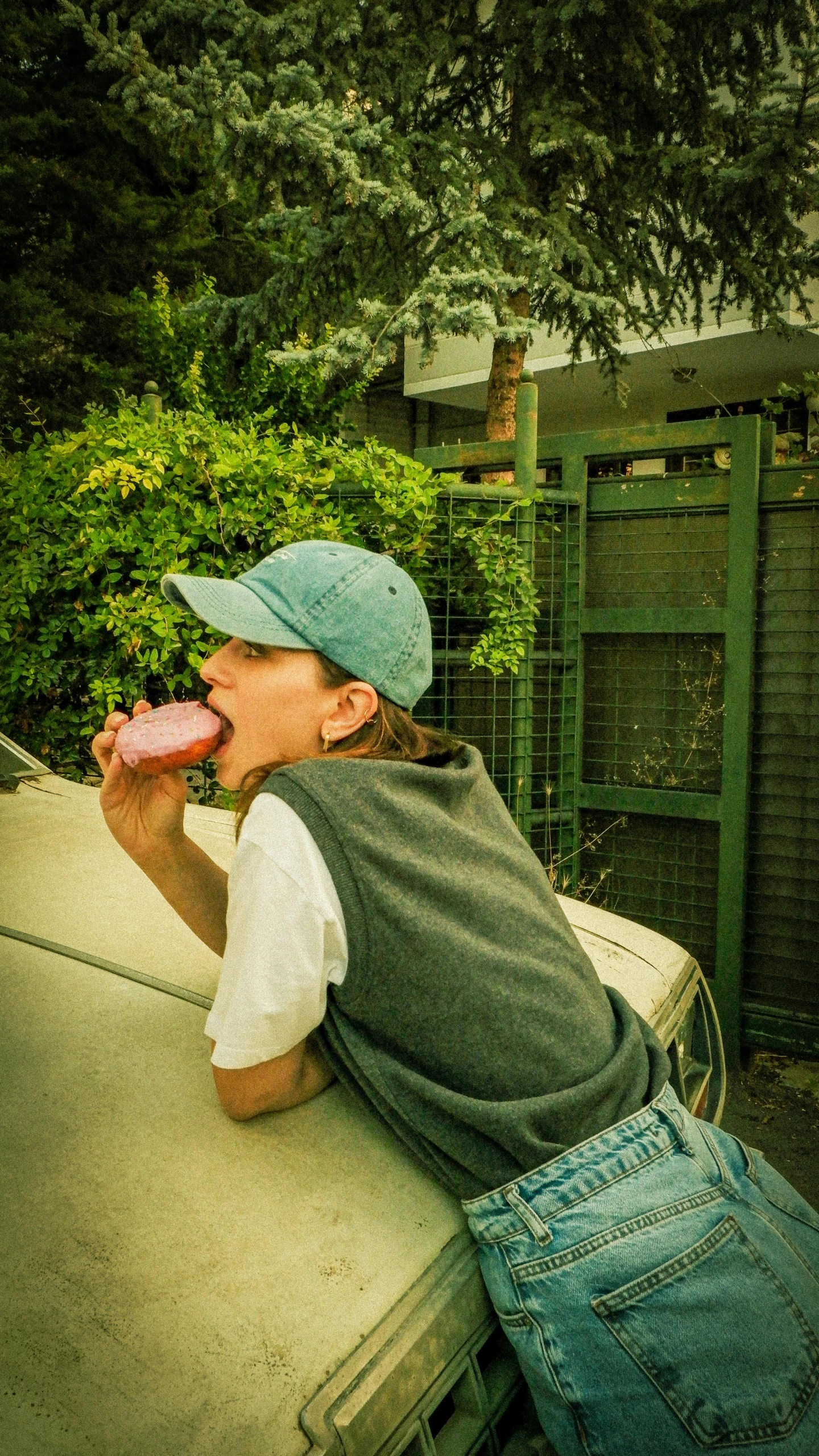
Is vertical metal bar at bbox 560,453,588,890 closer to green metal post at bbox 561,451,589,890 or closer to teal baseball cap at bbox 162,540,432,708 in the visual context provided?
green metal post at bbox 561,451,589,890

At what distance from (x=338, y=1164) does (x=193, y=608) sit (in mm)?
829

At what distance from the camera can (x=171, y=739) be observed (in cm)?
158

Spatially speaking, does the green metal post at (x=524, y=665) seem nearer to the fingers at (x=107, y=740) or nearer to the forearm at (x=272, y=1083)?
the fingers at (x=107, y=740)

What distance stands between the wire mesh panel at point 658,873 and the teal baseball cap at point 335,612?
3242mm

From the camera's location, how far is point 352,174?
19.7 feet

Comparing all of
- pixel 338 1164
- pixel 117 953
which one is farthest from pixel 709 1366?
pixel 117 953

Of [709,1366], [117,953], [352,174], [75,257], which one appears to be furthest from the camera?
[75,257]

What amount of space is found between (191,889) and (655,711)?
331 cm

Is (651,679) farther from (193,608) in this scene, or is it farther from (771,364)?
(771,364)

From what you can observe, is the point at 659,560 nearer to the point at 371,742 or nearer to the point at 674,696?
the point at 674,696

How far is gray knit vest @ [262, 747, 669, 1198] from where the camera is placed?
4.25 ft

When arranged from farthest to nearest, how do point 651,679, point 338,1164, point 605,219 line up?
point 605,219
point 651,679
point 338,1164

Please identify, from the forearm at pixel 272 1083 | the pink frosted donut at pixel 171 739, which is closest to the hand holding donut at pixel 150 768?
the pink frosted donut at pixel 171 739

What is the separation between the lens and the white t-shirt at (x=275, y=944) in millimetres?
1242
